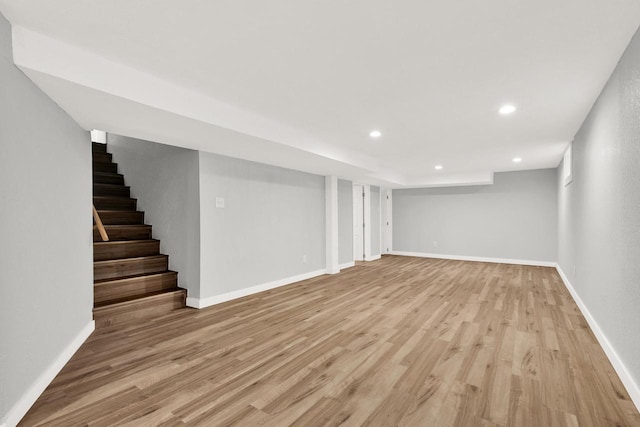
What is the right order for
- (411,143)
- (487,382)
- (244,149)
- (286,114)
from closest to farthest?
(487,382)
(286,114)
(244,149)
(411,143)

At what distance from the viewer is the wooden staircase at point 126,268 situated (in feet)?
11.8

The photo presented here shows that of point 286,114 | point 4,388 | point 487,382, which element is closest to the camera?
point 4,388

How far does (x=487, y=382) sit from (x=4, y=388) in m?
2.95

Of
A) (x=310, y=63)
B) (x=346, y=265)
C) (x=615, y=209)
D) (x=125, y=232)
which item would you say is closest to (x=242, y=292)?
(x=125, y=232)

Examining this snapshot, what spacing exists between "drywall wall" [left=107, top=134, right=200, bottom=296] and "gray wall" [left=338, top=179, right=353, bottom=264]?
357cm

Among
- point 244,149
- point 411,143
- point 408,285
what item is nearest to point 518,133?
point 411,143

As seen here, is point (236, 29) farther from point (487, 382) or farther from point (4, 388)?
point (487, 382)

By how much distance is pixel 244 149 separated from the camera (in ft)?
13.0

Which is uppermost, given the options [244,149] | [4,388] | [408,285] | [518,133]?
[518,133]

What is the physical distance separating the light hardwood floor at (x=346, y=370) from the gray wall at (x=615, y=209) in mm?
366

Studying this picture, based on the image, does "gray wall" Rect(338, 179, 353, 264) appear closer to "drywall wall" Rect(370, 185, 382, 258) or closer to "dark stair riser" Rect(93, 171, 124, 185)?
"drywall wall" Rect(370, 185, 382, 258)

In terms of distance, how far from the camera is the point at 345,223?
719 centimetres

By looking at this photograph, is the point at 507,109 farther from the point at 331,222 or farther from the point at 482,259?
the point at 482,259

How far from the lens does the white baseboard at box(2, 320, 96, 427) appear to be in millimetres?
1756
